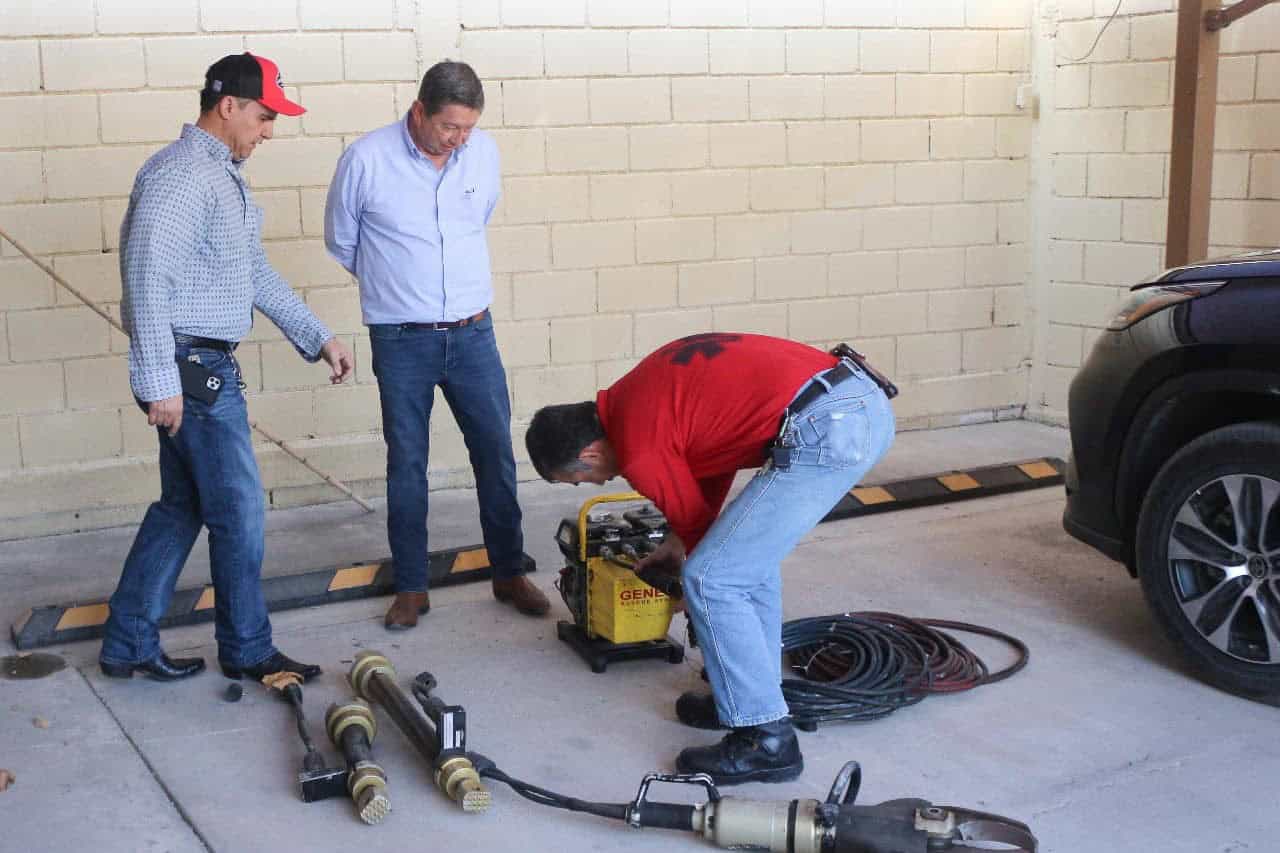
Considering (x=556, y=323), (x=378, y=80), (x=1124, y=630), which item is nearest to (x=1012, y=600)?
(x=1124, y=630)

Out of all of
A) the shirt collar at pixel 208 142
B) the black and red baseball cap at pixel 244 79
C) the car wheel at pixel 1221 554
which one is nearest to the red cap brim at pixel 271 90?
the black and red baseball cap at pixel 244 79

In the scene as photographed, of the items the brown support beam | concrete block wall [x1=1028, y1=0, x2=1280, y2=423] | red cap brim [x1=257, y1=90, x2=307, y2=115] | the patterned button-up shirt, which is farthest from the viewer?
concrete block wall [x1=1028, y1=0, x2=1280, y2=423]

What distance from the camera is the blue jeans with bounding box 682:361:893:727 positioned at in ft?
13.5

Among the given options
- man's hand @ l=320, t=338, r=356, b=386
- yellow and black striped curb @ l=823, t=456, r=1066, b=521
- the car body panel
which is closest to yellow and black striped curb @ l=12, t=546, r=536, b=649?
man's hand @ l=320, t=338, r=356, b=386

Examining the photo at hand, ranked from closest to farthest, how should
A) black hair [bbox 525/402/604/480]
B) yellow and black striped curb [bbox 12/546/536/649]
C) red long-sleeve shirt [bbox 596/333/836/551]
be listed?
red long-sleeve shirt [bbox 596/333/836/551] → black hair [bbox 525/402/604/480] → yellow and black striped curb [bbox 12/546/536/649]

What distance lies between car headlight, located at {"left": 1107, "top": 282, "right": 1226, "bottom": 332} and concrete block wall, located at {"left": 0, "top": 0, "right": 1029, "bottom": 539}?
10.5 feet

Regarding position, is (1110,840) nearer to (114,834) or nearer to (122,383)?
(114,834)

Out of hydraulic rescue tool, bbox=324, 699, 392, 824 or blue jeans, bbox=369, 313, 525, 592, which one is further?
blue jeans, bbox=369, 313, 525, 592

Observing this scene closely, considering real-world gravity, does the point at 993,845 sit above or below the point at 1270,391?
below

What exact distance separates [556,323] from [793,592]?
245 centimetres

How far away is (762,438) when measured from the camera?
4.14 metres

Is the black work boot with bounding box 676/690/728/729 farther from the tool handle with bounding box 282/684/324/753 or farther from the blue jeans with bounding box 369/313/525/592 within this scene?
the blue jeans with bounding box 369/313/525/592

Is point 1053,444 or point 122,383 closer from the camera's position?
point 122,383

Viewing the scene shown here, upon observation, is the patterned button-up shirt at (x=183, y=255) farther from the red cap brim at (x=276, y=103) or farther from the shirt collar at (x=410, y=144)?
the shirt collar at (x=410, y=144)
